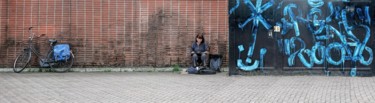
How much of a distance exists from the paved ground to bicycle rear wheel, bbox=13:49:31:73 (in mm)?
471

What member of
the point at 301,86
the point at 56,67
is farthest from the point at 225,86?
the point at 56,67

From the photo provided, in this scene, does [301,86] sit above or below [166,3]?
below

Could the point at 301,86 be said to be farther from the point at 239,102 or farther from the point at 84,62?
the point at 84,62

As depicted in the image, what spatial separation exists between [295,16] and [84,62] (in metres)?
6.10

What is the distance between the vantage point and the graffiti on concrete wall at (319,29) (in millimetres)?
12891

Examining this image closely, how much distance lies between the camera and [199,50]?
1407cm

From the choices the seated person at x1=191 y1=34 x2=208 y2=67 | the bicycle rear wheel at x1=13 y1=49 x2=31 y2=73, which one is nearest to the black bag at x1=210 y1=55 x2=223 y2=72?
the seated person at x1=191 y1=34 x2=208 y2=67

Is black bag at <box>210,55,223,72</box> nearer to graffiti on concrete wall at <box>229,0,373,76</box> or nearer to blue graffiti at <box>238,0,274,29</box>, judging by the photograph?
graffiti on concrete wall at <box>229,0,373,76</box>

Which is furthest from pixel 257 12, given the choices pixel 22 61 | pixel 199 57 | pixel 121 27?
pixel 22 61

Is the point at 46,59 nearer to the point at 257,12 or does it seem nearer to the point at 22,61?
the point at 22,61

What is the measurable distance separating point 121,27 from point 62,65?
209 cm

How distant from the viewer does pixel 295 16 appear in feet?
42.9

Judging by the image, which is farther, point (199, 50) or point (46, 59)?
point (46, 59)

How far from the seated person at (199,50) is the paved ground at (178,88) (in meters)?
0.83
